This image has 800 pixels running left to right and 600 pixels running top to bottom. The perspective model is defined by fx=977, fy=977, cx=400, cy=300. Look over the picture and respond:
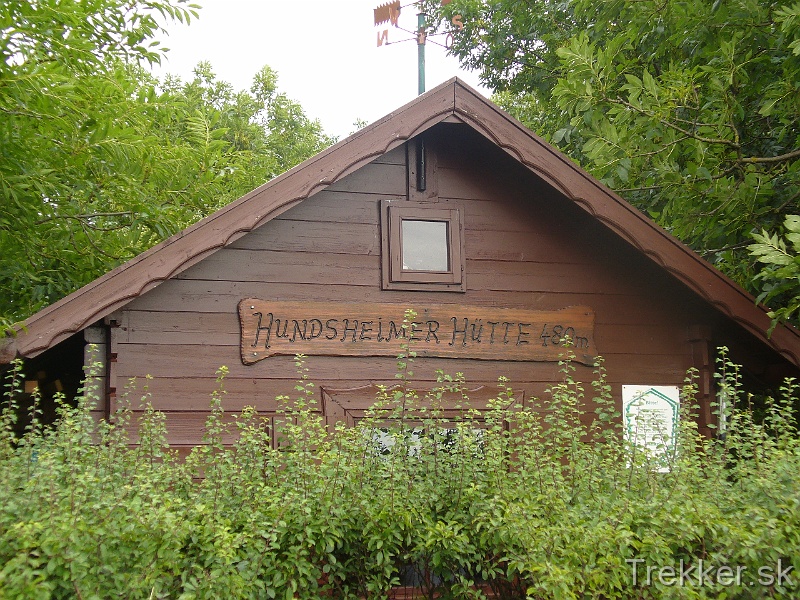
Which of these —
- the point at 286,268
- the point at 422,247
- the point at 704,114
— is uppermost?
the point at 704,114

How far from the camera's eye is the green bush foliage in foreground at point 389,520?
4.89m

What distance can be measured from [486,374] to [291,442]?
2.91m

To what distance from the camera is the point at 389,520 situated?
5.68 metres

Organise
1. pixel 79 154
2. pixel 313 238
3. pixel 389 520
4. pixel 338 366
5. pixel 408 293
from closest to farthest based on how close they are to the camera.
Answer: pixel 389 520
pixel 338 366
pixel 313 238
pixel 408 293
pixel 79 154

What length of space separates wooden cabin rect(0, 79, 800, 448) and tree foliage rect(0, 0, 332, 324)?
1470 mm

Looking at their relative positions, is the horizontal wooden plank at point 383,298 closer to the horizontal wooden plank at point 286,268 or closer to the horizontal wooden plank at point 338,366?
the horizontal wooden plank at point 286,268

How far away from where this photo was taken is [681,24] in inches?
413

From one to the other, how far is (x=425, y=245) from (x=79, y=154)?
3.65 meters

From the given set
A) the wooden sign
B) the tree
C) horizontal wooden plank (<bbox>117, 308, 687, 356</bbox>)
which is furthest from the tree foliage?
the tree

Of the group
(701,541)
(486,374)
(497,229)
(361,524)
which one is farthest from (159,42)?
(701,541)

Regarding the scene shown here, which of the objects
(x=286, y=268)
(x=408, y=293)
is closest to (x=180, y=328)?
(x=286, y=268)

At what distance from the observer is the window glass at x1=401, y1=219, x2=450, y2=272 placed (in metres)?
8.79

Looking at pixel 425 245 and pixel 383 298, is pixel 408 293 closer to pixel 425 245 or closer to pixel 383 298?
pixel 383 298

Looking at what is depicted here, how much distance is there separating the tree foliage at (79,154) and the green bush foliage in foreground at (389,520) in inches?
102
